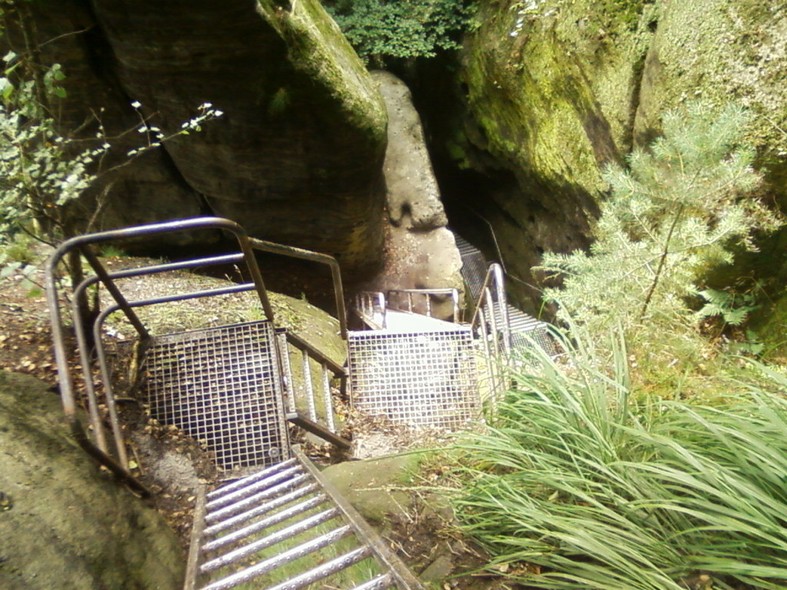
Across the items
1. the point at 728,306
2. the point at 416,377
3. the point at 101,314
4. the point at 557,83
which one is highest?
the point at 557,83

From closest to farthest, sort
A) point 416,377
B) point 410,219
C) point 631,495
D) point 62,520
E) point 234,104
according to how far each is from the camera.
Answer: point 631,495 < point 62,520 < point 416,377 < point 234,104 < point 410,219

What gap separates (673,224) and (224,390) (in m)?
2.93

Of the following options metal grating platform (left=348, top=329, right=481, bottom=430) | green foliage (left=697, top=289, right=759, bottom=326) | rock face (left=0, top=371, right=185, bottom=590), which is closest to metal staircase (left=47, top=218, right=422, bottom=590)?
rock face (left=0, top=371, right=185, bottom=590)

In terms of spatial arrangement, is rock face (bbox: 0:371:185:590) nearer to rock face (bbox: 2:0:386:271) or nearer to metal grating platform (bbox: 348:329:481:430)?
rock face (bbox: 2:0:386:271)

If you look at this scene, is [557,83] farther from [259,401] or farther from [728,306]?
[259,401]

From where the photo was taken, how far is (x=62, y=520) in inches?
70.0

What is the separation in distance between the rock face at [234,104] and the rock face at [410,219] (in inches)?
64.4

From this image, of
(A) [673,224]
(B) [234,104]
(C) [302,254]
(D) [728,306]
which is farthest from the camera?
(B) [234,104]

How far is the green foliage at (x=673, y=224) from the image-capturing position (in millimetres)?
2715

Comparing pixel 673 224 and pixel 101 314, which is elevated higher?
pixel 673 224

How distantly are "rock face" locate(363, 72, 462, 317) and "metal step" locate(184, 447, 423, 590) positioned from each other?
5849mm

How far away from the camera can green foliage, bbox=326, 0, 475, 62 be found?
755cm

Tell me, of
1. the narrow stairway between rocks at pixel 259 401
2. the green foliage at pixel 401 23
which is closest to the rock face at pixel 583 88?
the green foliage at pixel 401 23

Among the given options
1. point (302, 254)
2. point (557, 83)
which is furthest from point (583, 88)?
point (302, 254)
